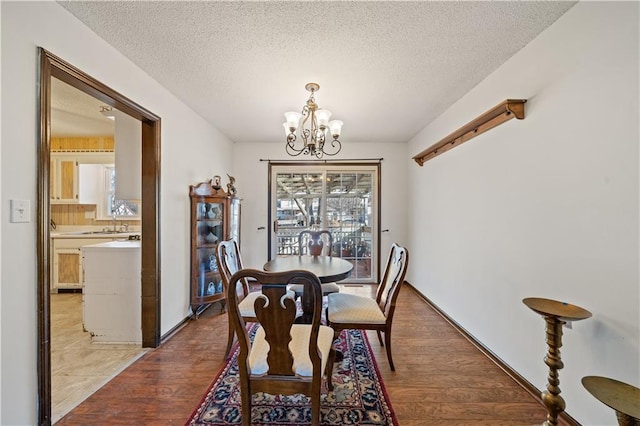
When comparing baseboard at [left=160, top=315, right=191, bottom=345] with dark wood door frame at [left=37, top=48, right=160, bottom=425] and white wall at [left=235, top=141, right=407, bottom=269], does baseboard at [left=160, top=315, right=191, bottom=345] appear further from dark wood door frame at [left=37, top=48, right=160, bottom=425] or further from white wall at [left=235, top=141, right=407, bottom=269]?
white wall at [left=235, top=141, right=407, bottom=269]

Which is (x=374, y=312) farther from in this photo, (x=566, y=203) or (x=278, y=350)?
(x=566, y=203)

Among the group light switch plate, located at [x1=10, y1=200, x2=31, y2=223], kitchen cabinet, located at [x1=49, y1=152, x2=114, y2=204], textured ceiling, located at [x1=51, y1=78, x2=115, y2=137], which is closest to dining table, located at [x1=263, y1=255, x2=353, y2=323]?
light switch plate, located at [x1=10, y1=200, x2=31, y2=223]

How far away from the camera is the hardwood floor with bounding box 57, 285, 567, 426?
5.43 ft

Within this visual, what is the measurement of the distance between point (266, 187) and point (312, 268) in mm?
2717

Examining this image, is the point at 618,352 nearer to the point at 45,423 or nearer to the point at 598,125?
the point at 598,125

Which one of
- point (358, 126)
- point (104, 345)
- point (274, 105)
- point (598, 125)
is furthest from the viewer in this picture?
point (358, 126)

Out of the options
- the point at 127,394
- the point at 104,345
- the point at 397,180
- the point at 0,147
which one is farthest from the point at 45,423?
the point at 397,180

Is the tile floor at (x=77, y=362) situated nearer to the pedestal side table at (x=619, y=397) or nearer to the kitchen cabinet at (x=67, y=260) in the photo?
the kitchen cabinet at (x=67, y=260)

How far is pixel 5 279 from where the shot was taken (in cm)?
134

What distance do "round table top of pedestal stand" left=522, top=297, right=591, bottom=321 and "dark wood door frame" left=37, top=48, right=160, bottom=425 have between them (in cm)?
265

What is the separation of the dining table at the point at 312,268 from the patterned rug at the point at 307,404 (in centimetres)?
53

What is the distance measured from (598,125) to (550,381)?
1381 mm

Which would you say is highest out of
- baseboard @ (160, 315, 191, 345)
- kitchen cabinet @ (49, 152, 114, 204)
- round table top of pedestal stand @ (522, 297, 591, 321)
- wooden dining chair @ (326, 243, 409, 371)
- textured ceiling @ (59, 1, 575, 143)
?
textured ceiling @ (59, 1, 575, 143)

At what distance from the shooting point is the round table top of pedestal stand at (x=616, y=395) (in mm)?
993
